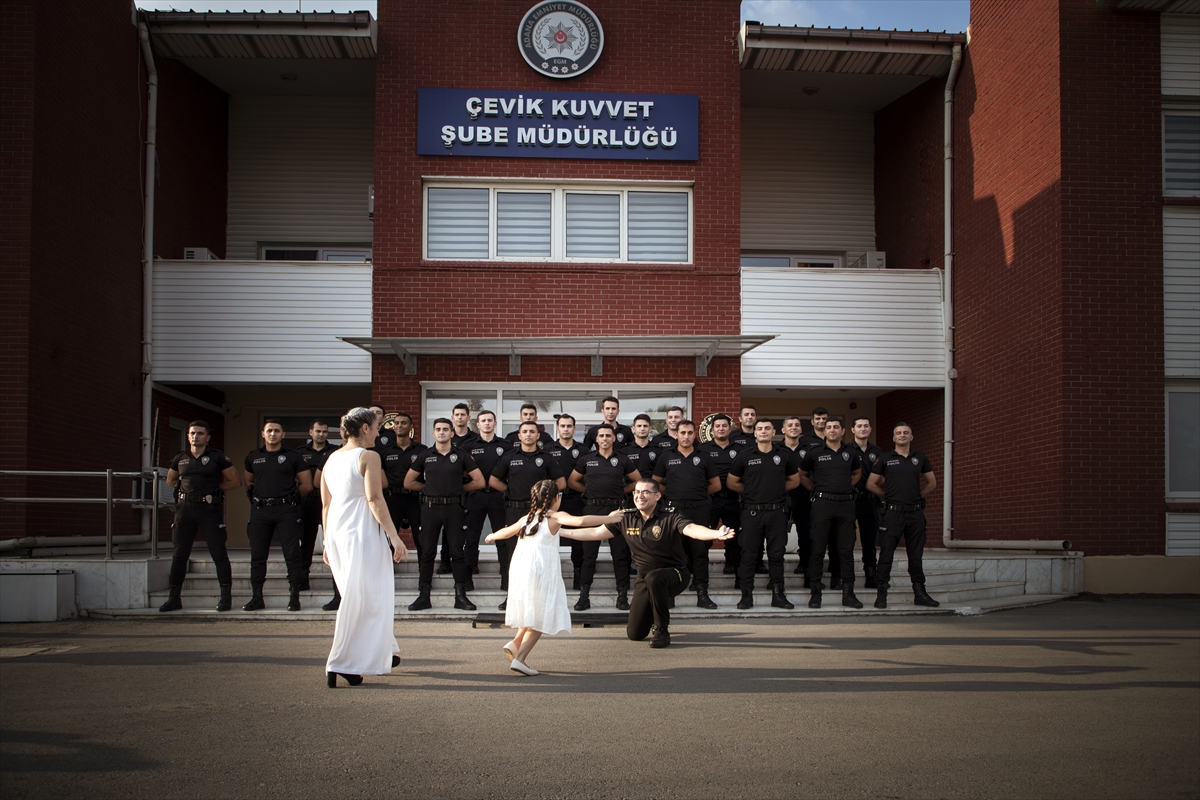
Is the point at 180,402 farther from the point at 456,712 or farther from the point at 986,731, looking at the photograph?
the point at 986,731

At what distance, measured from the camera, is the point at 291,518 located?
36.3ft

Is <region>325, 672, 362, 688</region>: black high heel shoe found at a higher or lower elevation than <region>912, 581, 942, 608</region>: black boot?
higher

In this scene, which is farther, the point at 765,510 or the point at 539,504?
the point at 765,510

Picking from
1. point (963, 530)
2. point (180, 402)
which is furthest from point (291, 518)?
point (963, 530)

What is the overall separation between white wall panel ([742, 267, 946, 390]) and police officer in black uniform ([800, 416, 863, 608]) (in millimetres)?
4572

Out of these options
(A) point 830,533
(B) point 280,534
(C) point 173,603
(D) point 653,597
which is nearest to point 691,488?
(A) point 830,533

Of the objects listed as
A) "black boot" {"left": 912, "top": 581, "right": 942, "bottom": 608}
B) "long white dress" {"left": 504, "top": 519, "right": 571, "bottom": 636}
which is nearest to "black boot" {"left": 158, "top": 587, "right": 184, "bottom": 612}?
"long white dress" {"left": 504, "top": 519, "right": 571, "bottom": 636}

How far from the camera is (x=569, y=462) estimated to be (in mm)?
11438

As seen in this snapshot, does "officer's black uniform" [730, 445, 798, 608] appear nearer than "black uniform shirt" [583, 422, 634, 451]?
Yes

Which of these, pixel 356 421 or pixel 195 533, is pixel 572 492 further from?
pixel 356 421

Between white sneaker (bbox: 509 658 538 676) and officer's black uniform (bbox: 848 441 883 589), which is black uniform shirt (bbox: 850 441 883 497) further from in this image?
white sneaker (bbox: 509 658 538 676)

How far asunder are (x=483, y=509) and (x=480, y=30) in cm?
793

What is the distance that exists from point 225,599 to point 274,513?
3.44 ft

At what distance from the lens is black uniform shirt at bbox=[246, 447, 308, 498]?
11.0 metres
